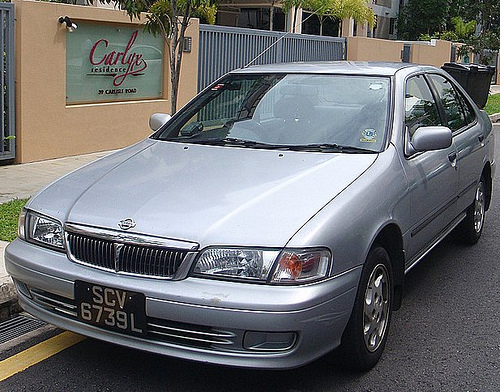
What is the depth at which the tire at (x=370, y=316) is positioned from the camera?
3785 millimetres

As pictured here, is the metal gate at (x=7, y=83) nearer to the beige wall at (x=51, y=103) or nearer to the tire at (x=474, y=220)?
the beige wall at (x=51, y=103)

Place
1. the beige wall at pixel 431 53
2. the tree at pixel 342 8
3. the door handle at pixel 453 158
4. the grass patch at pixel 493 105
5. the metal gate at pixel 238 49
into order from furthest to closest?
1. the tree at pixel 342 8
2. the beige wall at pixel 431 53
3. the grass patch at pixel 493 105
4. the metal gate at pixel 238 49
5. the door handle at pixel 453 158

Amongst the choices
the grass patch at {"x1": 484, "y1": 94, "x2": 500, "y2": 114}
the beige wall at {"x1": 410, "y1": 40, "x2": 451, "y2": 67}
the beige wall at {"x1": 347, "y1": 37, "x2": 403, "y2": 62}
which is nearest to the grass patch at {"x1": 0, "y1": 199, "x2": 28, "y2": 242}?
the beige wall at {"x1": 347, "y1": 37, "x2": 403, "y2": 62}

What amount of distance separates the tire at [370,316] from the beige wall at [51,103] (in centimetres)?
653

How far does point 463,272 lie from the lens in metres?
5.99

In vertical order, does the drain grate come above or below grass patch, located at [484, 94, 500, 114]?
below

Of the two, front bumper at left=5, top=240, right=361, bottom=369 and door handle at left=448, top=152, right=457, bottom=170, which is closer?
front bumper at left=5, top=240, right=361, bottom=369

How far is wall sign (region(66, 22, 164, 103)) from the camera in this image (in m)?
10.3

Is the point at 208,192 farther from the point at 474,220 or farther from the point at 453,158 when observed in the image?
the point at 474,220

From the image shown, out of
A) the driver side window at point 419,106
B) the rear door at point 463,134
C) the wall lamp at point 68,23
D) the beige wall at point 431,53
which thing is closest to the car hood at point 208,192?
the driver side window at point 419,106

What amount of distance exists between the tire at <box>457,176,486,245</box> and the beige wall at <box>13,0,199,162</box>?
18.5 feet

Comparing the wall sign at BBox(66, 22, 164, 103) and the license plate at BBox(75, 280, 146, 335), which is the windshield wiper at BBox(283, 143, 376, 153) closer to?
the license plate at BBox(75, 280, 146, 335)

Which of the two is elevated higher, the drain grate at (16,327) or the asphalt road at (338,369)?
the asphalt road at (338,369)

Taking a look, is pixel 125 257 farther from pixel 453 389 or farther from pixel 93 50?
pixel 93 50
